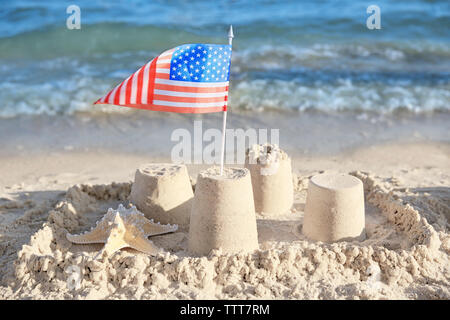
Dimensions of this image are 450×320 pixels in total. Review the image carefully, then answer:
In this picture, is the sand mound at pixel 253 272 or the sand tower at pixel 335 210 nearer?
the sand mound at pixel 253 272

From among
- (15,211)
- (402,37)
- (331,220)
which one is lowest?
(15,211)

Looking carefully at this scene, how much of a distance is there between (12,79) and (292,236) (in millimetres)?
9162

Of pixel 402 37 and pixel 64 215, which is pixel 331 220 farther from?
pixel 402 37

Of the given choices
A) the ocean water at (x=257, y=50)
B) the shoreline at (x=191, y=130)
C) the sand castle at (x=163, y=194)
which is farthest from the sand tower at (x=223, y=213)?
the ocean water at (x=257, y=50)

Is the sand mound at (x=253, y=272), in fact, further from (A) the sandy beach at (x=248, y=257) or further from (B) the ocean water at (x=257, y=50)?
(B) the ocean water at (x=257, y=50)

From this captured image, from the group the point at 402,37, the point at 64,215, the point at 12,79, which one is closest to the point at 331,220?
the point at 64,215

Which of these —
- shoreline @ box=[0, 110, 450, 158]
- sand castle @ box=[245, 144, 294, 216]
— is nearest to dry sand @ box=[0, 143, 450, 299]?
sand castle @ box=[245, 144, 294, 216]

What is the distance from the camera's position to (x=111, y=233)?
470cm

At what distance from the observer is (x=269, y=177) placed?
5562mm

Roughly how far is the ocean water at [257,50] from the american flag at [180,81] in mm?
5669

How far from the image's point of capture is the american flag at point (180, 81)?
178 inches

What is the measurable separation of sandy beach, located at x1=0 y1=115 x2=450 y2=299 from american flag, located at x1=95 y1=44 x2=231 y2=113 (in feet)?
4.15

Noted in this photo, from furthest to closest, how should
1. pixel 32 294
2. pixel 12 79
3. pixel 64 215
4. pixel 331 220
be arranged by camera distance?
1. pixel 12 79
2. pixel 64 215
3. pixel 331 220
4. pixel 32 294

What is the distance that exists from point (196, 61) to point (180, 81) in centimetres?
21
